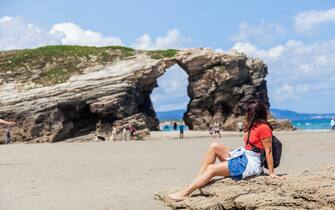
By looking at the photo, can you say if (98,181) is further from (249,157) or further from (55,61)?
(55,61)

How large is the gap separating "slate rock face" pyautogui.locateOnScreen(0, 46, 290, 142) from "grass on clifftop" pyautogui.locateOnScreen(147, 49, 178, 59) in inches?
21.0

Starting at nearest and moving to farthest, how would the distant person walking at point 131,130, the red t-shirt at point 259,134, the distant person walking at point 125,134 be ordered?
1. the red t-shirt at point 259,134
2. the distant person walking at point 125,134
3. the distant person walking at point 131,130

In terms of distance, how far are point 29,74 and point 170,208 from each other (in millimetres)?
43280

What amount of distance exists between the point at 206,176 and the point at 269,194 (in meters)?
1.36

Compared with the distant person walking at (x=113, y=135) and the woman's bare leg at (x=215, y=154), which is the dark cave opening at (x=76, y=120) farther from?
the woman's bare leg at (x=215, y=154)

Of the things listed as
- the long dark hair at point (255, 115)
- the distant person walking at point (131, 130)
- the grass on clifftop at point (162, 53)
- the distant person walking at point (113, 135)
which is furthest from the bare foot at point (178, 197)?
the grass on clifftop at point (162, 53)

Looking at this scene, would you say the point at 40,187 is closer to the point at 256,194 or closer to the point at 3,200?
the point at 3,200

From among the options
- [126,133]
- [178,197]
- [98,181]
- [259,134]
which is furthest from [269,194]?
[126,133]

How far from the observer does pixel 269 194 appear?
915 cm

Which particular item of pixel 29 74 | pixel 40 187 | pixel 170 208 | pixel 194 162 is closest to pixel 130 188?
pixel 40 187

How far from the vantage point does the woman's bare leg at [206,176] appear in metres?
9.97

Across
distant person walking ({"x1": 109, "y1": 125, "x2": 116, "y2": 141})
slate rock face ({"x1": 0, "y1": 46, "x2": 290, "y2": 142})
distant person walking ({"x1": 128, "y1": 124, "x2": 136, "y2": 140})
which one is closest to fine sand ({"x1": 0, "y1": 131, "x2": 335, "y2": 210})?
distant person walking ({"x1": 128, "y1": 124, "x2": 136, "y2": 140})

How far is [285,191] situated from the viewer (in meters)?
9.13

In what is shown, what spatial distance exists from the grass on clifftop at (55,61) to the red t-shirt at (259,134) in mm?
40188
